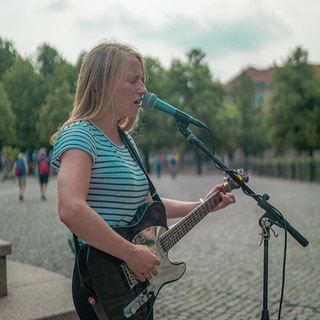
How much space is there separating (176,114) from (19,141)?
2.47 metres

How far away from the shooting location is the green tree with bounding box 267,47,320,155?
4066cm

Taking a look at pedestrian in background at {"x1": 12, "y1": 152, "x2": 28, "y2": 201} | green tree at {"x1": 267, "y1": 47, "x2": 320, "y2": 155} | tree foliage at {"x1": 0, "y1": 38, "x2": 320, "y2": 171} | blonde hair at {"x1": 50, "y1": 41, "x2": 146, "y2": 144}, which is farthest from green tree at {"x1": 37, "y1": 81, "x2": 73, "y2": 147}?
green tree at {"x1": 267, "y1": 47, "x2": 320, "y2": 155}

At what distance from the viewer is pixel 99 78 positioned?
2285 millimetres

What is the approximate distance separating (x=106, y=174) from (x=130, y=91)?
14.2 inches

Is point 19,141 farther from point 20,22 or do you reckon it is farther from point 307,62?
point 307,62

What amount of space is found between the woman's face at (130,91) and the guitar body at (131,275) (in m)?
0.40

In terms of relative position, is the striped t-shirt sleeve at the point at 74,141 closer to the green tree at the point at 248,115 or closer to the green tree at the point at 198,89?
the green tree at the point at 198,89

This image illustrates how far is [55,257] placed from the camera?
23.6 feet

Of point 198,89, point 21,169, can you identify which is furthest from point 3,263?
point 198,89

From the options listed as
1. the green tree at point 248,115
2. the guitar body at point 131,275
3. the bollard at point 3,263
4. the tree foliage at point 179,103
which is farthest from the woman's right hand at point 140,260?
the green tree at point 248,115

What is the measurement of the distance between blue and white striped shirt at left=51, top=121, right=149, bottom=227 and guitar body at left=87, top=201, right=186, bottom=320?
0.21ft

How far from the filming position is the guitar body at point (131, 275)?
217 cm

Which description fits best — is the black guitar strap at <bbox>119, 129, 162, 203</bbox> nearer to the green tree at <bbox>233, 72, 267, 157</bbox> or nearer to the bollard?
the bollard

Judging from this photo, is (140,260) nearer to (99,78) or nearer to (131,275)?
(131,275)
